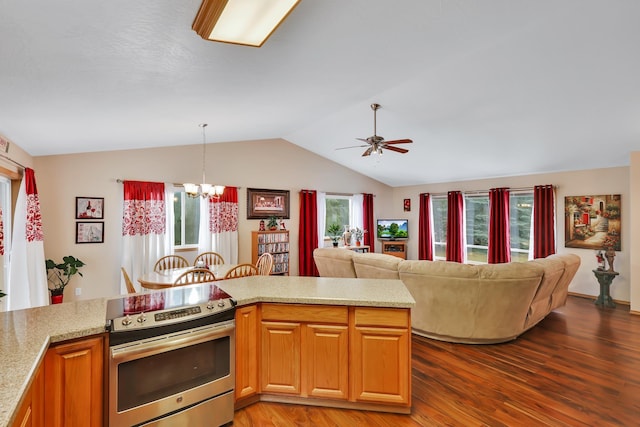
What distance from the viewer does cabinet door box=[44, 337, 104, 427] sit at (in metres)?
1.61

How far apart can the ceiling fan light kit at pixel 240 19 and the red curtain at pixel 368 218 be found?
21.7 ft

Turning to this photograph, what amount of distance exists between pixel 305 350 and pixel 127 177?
14.6ft

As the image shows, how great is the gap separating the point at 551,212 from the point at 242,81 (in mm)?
5978

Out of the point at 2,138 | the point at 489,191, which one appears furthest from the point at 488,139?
the point at 2,138

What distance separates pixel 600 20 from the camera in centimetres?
245

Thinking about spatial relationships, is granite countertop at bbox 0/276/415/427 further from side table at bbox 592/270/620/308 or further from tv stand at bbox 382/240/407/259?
tv stand at bbox 382/240/407/259

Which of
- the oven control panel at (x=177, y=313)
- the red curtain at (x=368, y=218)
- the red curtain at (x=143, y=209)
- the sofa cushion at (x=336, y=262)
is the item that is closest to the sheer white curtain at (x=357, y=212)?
the red curtain at (x=368, y=218)

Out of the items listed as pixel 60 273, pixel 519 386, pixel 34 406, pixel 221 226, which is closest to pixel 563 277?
pixel 519 386

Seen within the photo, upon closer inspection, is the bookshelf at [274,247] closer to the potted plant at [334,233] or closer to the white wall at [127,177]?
the white wall at [127,177]

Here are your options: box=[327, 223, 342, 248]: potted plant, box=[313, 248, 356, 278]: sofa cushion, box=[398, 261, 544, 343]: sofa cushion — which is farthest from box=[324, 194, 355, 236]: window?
box=[398, 261, 544, 343]: sofa cushion

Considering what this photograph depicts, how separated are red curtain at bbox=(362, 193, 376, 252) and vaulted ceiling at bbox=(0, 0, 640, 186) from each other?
2.98 meters

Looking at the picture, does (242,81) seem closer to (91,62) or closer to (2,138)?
(91,62)

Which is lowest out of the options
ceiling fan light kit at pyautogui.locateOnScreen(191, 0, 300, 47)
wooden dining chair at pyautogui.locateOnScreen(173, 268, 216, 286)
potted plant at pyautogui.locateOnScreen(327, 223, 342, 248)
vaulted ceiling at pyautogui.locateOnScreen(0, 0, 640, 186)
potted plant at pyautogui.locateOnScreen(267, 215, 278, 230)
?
wooden dining chair at pyautogui.locateOnScreen(173, 268, 216, 286)

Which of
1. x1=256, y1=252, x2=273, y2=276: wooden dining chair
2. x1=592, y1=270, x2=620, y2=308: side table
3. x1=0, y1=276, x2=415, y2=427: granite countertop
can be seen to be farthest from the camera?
x1=592, y1=270, x2=620, y2=308: side table
